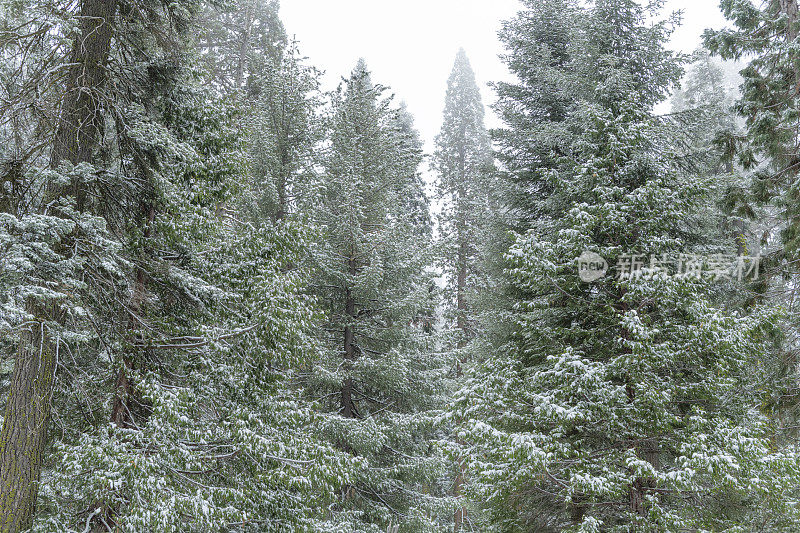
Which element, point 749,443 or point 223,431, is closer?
point 749,443

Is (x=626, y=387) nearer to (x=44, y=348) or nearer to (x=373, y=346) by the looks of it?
(x=373, y=346)

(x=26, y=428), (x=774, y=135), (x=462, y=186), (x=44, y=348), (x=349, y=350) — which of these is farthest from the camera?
(x=462, y=186)

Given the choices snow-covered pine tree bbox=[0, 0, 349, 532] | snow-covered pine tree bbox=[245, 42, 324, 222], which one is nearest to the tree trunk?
snow-covered pine tree bbox=[245, 42, 324, 222]

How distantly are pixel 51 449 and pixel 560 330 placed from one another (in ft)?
22.8

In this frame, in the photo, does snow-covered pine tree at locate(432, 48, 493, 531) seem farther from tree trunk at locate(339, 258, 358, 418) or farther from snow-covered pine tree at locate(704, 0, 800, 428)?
snow-covered pine tree at locate(704, 0, 800, 428)

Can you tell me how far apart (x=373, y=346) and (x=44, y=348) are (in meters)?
7.05

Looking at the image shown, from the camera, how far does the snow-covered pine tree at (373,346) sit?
10.3 metres

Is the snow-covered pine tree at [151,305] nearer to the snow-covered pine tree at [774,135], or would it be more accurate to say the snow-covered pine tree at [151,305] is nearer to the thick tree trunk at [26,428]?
the thick tree trunk at [26,428]

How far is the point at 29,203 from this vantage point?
564 cm

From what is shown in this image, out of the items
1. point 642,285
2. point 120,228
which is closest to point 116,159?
point 120,228

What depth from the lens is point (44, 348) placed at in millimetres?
5488

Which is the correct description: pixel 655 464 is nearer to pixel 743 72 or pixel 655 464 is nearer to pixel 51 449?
pixel 743 72

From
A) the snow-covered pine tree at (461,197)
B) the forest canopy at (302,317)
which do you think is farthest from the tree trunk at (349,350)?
the snow-covered pine tree at (461,197)

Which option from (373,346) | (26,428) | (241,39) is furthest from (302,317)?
(241,39)
